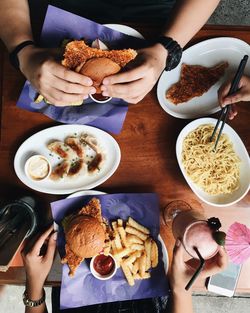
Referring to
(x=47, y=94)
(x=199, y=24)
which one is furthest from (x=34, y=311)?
(x=199, y=24)

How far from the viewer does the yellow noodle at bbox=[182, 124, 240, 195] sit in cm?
152

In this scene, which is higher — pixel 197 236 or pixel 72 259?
pixel 197 236

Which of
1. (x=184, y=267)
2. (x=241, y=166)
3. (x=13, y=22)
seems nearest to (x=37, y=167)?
(x=13, y=22)

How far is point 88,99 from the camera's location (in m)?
1.53

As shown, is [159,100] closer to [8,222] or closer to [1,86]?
[1,86]

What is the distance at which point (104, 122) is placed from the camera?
60.3 inches

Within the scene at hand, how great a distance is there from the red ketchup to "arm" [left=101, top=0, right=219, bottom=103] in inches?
25.3

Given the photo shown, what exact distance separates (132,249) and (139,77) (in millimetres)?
693

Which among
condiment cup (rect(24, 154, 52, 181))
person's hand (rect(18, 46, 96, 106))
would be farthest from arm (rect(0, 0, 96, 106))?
condiment cup (rect(24, 154, 52, 181))

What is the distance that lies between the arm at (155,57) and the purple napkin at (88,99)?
0.12 meters

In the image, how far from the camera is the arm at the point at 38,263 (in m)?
1.43

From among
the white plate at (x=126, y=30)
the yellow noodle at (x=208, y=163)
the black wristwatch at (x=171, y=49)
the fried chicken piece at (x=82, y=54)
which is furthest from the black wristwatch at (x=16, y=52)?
the yellow noodle at (x=208, y=163)

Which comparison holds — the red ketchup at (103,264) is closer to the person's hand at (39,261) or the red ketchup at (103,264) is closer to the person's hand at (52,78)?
the person's hand at (39,261)

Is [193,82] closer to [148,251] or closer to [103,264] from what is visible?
[148,251]
